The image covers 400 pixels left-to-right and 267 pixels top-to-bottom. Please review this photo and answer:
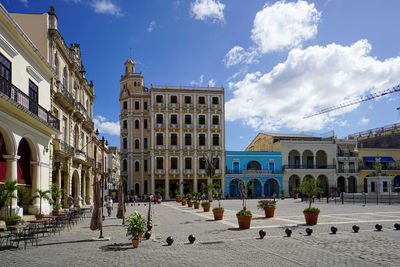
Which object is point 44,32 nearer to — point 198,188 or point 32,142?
point 32,142

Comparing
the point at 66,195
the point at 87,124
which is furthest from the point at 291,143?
the point at 66,195

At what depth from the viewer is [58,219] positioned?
50.4 feet

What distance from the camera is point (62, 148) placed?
24.9 m

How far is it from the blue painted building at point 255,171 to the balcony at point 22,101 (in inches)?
1504

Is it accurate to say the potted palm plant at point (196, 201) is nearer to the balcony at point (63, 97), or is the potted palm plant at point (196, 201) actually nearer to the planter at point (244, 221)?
the balcony at point (63, 97)

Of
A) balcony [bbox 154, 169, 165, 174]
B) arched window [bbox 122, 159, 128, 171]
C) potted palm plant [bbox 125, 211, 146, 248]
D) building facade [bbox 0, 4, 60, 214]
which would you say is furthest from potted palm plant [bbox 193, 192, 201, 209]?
arched window [bbox 122, 159, 128, 171]

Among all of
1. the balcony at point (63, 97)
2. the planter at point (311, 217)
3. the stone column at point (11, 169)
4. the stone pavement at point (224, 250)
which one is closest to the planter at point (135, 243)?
the stone pavement at point (224, 250)

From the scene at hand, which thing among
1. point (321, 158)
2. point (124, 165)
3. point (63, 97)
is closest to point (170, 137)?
point (124, 165)

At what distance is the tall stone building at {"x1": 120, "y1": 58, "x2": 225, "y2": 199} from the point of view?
2185 inches

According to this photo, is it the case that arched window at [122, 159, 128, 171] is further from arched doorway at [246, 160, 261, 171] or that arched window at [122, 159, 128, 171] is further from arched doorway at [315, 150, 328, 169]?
arched doorway at [315, 150, 328, 169]

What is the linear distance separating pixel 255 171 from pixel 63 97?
126ft

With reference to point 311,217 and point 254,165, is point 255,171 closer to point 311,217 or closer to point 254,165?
point 254,165

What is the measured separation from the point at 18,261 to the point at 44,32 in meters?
18.6

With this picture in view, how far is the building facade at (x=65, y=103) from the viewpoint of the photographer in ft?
77.4
